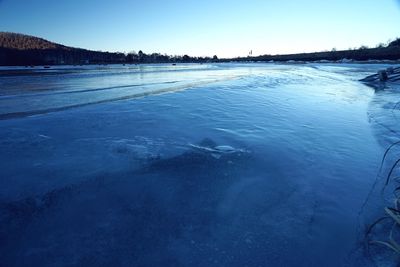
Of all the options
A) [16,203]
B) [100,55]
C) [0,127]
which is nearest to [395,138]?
[16,203]

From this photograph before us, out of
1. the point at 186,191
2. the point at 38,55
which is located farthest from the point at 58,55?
the point at 186,191

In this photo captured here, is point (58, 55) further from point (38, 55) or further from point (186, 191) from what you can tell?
point (186, 191)

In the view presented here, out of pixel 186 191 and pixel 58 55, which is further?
pixel 58 55

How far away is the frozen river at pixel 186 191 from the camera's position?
93.0 inches

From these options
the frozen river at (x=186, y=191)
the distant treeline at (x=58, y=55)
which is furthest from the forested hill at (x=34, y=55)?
the frozen river at (x=186, y=191)

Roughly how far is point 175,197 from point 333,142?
12.4 feet

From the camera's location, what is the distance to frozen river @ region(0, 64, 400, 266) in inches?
93.0

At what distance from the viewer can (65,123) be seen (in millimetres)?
6820

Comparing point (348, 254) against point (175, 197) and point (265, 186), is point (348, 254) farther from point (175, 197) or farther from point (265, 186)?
point (175, 197)

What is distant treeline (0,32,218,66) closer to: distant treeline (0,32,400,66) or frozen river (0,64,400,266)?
distant treeline (0,32,400,66)

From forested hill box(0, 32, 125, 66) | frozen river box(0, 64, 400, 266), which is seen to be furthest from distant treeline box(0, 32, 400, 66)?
frozen river box(0, 64, 400, 266)

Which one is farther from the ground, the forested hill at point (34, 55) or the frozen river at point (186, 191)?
the forested hill at point (34, 55)

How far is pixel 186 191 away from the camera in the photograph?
135 inches

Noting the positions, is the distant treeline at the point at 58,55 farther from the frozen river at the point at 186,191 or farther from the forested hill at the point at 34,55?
the frozen river at the point at 186,191
